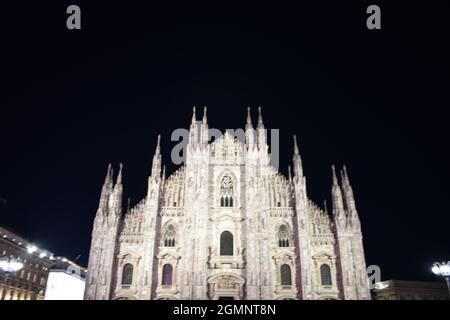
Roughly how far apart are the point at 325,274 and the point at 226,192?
14.0m

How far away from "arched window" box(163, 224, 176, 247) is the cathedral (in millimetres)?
110

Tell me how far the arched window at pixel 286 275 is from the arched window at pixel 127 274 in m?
15.9

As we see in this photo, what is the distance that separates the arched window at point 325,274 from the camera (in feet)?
130

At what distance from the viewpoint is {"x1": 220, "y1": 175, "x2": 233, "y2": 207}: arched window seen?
143 ft

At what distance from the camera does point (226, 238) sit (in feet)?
137

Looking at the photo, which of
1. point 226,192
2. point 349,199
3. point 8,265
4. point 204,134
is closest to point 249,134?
point 204,134

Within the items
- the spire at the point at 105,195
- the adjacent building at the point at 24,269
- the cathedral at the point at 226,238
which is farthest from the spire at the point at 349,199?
the adjacent building at the point at 24,269

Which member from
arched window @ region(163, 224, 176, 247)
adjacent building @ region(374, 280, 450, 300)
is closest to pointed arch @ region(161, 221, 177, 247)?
arched window @ region(163, 224, 176, 247)

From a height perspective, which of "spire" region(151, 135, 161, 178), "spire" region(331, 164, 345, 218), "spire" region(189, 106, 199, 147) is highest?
"spire" region(189, 106, 199, 147)

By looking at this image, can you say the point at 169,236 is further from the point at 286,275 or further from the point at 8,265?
the point at 8,265

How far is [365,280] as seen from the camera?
3844cm

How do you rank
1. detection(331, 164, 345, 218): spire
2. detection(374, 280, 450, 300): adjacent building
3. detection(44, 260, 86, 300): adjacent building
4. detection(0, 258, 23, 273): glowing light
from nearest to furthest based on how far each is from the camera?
detection(0, 258, 23, 273): glowing light < detection(331, 164, 345, 218): spire < detection(374, 280, 450, 300): adjacent building < detection(44, 260, 86, 300): adjacent building

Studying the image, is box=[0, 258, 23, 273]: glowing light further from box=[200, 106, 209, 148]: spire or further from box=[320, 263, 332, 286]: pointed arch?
box=[320, 263, 332, 286]: pointed arch
